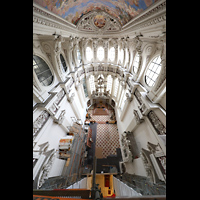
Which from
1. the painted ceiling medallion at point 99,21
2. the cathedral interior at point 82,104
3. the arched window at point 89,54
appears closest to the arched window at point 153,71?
the cathedral interior at point 82,104

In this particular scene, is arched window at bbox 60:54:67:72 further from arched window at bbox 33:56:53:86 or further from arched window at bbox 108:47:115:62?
arched window at bbox 108:47:115:62

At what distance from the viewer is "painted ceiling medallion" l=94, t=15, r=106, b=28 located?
23.2 ft

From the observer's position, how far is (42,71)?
4.69 metres

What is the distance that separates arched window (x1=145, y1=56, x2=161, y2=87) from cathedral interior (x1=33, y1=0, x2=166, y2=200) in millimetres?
47

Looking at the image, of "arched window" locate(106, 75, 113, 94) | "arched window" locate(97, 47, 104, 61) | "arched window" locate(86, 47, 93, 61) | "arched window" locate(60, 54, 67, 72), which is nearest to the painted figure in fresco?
"arched window" locate(97, 47, 104, 61)

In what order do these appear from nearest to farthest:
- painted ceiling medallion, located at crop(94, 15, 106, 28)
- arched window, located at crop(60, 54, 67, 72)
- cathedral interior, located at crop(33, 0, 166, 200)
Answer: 1. cathedral interior, located at crop(33, 0, 166, 200)
2. arched window, located at crop(60, 54, 67, 72)
3. painted ceiling medallion, located at crop(94, 15, 106, 28)

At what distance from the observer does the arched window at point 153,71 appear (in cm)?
424

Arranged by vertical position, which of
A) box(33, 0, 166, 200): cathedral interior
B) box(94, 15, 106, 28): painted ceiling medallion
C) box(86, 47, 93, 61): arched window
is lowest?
box(33, 0, 166, 200): cathedral interior

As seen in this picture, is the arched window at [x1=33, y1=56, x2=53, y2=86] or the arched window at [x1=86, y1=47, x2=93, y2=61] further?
the arched window at [x1=86, y1=47, x2=93, y2=61]

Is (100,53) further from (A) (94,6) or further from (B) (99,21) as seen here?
(A) (94,6)
